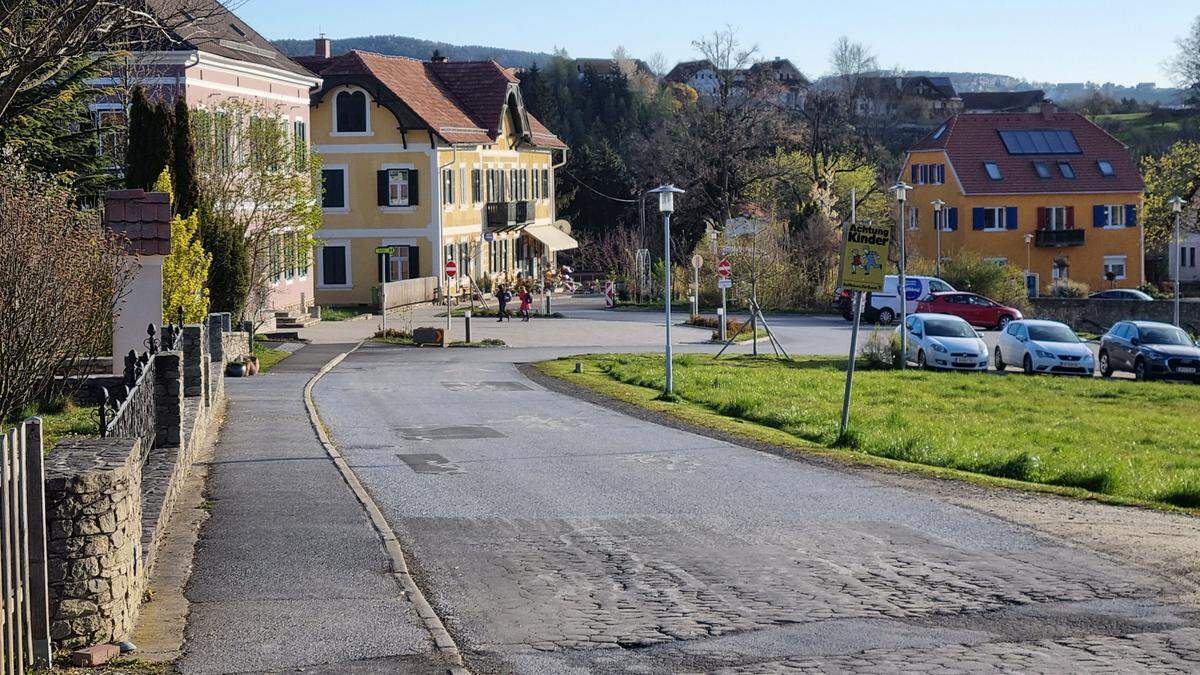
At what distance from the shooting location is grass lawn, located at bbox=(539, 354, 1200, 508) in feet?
61.2

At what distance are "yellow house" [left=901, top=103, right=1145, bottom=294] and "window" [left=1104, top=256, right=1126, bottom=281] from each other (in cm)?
6

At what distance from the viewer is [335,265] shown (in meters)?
63.4

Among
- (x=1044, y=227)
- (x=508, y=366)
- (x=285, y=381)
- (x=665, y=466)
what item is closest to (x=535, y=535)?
(x=665, y=466)

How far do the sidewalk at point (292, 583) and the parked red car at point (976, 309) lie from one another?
39272 mm

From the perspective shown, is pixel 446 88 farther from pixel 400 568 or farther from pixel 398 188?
pixel 400 568

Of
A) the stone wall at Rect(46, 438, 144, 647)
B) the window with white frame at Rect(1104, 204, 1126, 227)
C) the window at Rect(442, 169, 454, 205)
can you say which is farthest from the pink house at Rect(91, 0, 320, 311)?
the window with white frame at Rect(1104, 204, 1126, 227)

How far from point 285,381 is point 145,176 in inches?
204

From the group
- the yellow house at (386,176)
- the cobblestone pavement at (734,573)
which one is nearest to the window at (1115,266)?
the yellow house at (386,176)

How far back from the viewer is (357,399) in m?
29.1

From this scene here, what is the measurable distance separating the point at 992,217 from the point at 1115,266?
831 cm

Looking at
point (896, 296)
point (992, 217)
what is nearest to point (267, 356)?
point (896, 296)

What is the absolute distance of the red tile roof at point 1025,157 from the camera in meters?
83.9

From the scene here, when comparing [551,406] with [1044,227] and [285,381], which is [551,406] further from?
[1044,227]

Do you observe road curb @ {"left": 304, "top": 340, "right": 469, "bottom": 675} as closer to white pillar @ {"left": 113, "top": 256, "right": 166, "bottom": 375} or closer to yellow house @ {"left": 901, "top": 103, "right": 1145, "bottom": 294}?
white pillar @ {"left": 113, "top": 256, "right": 166, "bottom": 375}
